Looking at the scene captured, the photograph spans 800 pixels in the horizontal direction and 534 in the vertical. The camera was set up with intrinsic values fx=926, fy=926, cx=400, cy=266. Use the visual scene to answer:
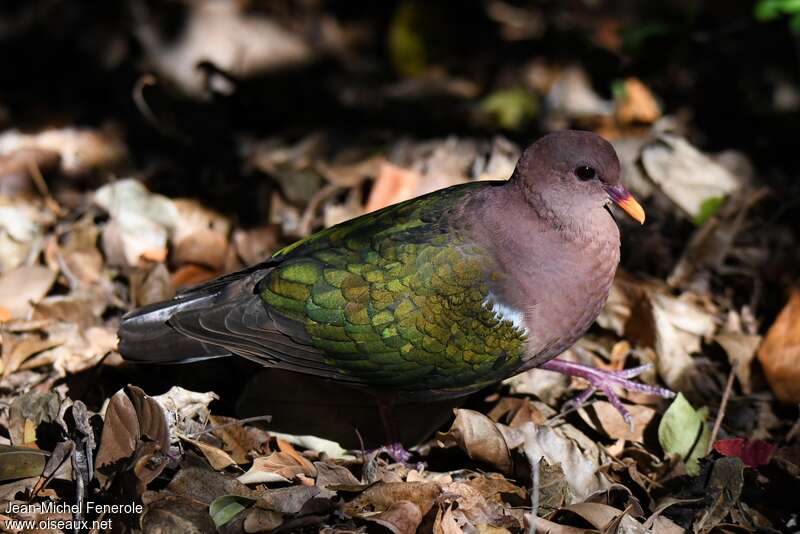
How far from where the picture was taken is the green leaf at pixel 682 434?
136 inches

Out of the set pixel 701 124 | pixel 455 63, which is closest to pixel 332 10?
pixel 455 63

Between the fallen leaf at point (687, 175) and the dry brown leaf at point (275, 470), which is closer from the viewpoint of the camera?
the dry brown leaf at point (275, 470)

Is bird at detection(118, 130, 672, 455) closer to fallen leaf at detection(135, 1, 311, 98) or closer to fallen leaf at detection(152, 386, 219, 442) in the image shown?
fallen leaf at detection(152, 386, 219, 442)

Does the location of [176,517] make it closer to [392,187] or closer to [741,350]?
[392,187]

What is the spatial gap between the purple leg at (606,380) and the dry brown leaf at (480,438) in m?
0.50

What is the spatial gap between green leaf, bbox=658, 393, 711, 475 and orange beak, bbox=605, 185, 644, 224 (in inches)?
28.6

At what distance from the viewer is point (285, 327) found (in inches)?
134

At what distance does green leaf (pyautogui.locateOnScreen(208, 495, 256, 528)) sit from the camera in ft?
9.56

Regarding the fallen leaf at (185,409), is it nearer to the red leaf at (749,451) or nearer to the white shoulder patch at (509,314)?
the white shoulder patch at (509,314)

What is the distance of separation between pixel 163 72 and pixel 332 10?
1.34m

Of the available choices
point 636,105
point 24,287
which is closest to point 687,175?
point 636,105

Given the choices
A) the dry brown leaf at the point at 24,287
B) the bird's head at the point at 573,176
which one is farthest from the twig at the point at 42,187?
the bird's head at the point at 573,176

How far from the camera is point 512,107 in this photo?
5.63 metres

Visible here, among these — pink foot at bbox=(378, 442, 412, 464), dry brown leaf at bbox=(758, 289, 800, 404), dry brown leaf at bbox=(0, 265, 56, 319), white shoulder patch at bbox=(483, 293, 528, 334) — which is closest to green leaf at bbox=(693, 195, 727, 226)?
dry brown leaf at bbox=(758, 289, 800, 404)
